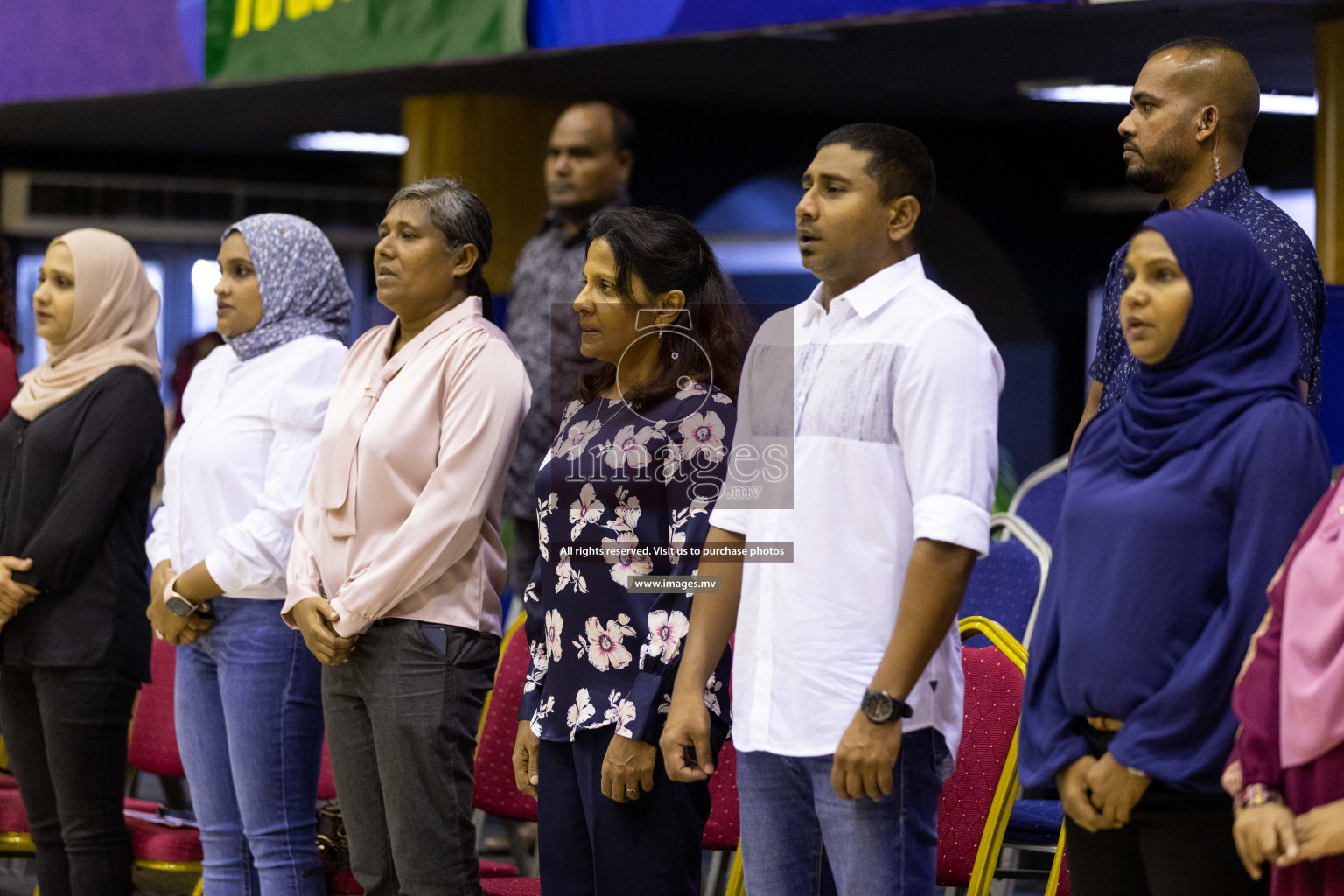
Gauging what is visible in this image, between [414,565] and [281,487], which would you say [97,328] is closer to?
[281,487]

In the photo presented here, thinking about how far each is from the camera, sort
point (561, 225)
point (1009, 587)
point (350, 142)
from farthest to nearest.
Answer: point (350, 142)
point (561, 225)
point (1009, 587)

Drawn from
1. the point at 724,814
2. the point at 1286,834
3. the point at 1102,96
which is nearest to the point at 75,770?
the point at 724,814

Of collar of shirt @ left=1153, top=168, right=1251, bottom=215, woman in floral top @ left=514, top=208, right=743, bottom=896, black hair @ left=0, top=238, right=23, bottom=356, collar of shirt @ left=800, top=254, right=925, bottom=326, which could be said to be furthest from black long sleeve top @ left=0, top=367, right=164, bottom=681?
collar of shirt @ left=1153, top=168, right=1251, bottom=215

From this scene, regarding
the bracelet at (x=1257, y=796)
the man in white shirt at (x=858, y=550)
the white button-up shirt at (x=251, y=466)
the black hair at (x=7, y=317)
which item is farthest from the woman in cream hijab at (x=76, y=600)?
the bracelet at (x=1257, y=796)

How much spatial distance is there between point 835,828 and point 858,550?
0.38 metres

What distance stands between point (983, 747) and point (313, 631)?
120cm

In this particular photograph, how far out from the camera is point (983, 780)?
2684 mm

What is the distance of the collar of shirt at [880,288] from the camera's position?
2.20 m

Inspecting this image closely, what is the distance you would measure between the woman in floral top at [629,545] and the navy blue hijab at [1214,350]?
27.1 inches

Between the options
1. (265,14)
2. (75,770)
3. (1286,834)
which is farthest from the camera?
(265,14)

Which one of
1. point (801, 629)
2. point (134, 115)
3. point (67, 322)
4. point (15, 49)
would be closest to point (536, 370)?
point (67, 322)

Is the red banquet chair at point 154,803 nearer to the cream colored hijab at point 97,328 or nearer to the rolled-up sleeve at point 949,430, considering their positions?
the cream colored hijab at point 97,328

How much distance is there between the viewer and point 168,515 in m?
3.28

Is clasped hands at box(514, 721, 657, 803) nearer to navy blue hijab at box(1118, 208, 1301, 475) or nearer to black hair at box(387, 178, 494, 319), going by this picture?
navy blue hijab at box(1118, 208, 1301, 475)
